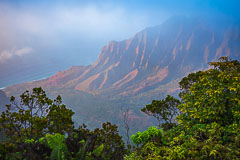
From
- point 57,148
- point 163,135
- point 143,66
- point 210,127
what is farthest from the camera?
point 143,66

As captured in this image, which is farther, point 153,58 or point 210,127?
point 153,58

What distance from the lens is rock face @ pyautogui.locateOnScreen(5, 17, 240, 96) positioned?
130 metres

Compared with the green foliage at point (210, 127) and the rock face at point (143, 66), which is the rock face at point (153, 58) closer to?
the rock face at point (143, 66)

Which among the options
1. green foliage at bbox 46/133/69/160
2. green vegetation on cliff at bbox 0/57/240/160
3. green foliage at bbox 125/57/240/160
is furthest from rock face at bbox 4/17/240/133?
green foliage at bbox 46/133/69/160

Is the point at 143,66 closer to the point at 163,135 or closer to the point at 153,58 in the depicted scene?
the point at 153,58

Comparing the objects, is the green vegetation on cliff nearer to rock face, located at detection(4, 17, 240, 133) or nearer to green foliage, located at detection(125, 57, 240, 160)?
green foliage, located at detection(125, 57, 240, 160)

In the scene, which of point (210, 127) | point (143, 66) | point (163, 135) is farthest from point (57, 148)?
point (143, 66)

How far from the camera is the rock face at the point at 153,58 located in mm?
130375

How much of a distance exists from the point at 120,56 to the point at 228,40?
9348cm

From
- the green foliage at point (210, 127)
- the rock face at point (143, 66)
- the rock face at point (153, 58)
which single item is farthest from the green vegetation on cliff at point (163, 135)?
the rock face at point (153, 58)

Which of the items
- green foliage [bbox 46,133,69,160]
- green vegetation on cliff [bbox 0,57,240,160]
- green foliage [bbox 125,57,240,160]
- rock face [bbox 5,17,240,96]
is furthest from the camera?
rock face [bbox 5,17,240,96]

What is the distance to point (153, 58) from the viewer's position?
150 meters

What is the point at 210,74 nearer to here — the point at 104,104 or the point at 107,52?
the point at 104,104

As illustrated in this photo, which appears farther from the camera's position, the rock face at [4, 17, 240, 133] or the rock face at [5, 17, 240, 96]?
the rock face at [5, 17, 240, 96]
